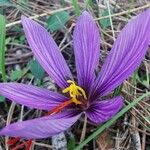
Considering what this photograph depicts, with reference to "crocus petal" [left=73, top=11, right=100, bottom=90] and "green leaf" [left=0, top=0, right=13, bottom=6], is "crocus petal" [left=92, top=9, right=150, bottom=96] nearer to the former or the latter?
"crocus petal" [left=73, top=11, right=100, bottom=90]

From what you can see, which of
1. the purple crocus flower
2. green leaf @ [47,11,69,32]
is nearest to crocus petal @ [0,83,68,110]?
the purple crocus flower

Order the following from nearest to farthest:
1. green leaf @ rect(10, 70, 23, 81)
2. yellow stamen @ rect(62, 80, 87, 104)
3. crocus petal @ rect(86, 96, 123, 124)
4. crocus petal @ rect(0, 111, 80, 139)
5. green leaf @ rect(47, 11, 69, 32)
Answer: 1. crocus petal @ rect(0, 111, 80, 139)
2. crocus petal @ rect(86, 96, 123, 124)
3. yellow stamen @ rect(62, 80, 87, 104)
4. green leaf @ rect(10, 70, 23, 81)
5. green leaf @ rect(47, 11, 69, 32)

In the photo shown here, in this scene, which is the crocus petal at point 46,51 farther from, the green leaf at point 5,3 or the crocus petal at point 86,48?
the green leaf at point 5,3

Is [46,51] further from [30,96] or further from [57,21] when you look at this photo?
[57,21]

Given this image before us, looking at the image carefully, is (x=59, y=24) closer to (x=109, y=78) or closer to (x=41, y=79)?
(x=41, y=79)

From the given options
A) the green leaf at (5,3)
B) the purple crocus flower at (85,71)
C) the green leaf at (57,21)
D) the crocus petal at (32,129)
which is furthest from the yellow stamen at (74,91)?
the green leaf at (5,3)

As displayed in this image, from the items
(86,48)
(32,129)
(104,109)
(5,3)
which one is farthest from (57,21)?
(32,129)

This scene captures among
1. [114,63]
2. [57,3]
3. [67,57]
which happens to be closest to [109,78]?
[114,63]
